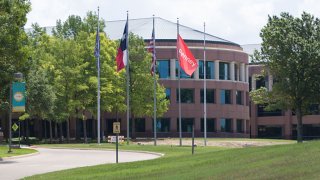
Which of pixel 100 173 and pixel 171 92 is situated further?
pixel 171 92

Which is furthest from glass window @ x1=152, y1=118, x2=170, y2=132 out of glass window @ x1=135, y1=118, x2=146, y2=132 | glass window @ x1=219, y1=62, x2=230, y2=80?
glass window @ x1=219, y1=62, x2=230, y2=80

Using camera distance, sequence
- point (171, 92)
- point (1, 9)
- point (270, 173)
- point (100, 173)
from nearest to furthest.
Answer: point (270, 173), point (100, 173), point (1, 9), point (171, 92)

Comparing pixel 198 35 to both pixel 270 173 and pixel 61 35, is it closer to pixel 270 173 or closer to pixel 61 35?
pixel 61 35

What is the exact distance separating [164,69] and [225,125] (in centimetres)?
1177

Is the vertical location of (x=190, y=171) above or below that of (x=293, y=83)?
below

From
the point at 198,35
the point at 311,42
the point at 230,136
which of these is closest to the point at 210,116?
the point at 230,136

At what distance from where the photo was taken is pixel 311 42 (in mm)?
56719

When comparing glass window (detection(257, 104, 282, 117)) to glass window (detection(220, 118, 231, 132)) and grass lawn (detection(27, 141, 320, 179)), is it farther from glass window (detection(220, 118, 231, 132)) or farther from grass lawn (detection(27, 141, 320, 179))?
grass lawn (detection(27, 141, 320, 179))

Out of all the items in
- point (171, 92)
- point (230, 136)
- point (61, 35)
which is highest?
point (61, 35)

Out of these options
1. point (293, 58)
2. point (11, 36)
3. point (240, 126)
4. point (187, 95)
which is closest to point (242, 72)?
point (240, 126)

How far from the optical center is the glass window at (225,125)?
299 feet

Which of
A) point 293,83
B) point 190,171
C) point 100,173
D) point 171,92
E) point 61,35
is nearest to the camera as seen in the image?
point 190,171

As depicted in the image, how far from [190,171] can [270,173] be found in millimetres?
4476

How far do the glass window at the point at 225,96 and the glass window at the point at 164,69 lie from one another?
330 inches
